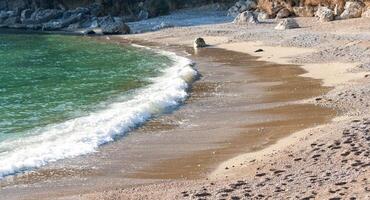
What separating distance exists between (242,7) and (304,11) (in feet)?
37.5

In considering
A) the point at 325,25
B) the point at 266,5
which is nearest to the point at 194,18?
the point at 266,5

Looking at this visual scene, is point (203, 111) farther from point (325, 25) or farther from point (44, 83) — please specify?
point (325, 25)

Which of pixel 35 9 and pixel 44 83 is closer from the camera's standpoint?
pixel 44 83

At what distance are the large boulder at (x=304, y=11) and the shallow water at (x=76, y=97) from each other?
16.7 m

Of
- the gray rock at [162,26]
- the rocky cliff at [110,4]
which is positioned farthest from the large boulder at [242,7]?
the gray rock at [162,26]

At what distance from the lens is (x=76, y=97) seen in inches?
884

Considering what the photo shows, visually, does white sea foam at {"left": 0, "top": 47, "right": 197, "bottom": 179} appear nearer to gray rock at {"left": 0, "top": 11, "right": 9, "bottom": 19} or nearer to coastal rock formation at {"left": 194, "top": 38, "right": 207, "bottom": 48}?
coastal rock formation at {"left": 194, "top": 38, "right": 207, "bottom": 48}

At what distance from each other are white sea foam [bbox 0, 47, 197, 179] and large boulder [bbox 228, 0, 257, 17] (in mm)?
38927

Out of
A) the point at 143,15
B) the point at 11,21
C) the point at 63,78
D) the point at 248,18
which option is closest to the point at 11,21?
the point at 11,21

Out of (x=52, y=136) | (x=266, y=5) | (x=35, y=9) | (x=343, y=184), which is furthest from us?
(x=35, y=9)

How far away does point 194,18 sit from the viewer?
6341 cm

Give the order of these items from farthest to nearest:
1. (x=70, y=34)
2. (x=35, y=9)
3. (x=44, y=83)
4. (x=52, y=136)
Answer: (x=35, y=9), (x=70, y=34), (x=44, y=83), (x=52, y=136)

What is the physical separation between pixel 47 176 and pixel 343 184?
5.90 m

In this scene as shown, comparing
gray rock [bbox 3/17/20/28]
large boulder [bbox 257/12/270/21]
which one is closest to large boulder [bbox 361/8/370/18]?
large boulder [bbox 257/12/270/21]
